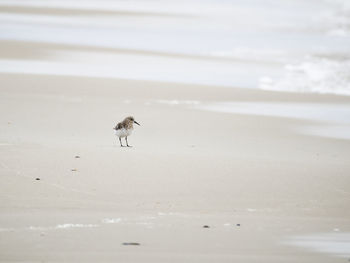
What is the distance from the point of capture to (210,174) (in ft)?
30.7

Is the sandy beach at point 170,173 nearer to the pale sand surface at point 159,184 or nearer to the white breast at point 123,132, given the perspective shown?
the pale sand surface at point 159,184

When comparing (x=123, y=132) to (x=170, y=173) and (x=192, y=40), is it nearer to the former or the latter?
(x=170, y=173)

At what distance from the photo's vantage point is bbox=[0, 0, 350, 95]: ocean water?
17094 millimetres

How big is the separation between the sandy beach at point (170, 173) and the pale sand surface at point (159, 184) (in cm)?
2

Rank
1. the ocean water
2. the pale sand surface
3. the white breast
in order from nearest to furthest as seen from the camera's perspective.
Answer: the pale sand surface < the white breast < the ocean water

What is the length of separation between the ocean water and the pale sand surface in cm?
314

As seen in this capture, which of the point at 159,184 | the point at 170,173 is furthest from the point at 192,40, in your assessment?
the point at 159,184

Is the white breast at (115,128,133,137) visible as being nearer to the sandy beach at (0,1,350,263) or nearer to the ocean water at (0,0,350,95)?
the sandy beach at (0,1,350,263)

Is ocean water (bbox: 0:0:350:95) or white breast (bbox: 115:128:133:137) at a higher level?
ocean water (bbox: 0:0:350:95)

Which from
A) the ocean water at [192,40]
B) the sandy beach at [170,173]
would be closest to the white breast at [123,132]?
the sandy beach at [170,173]

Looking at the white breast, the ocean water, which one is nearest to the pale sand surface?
the white breast

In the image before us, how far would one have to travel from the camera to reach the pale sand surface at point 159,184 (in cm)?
679

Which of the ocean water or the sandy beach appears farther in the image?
the ocean water

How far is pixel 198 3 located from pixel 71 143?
60.0 ft
